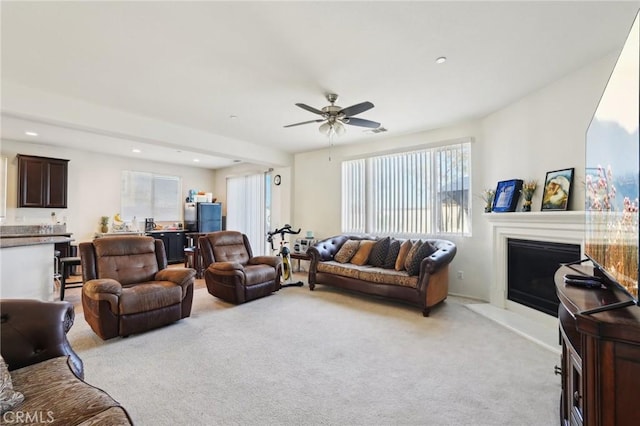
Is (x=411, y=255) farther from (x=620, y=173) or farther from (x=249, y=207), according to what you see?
(x=249, y=207)

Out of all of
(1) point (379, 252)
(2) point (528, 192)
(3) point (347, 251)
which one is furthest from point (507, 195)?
(3) point (347, 251)

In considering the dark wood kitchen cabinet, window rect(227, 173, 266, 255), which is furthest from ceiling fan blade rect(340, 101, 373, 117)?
the dark wood kitchen cabinet

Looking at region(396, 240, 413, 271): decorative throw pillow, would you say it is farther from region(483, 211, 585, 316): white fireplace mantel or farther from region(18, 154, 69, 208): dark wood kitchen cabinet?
region(18, 154, 69, 208): dark wood kitchen cabinet

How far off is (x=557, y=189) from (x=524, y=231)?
2.01 feet

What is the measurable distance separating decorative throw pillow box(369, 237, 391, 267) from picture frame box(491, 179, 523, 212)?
63.3 inches

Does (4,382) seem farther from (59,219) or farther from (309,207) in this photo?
(59,219)

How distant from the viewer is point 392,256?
4531mm

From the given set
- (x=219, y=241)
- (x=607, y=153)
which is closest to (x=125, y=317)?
(x=219, y=241)

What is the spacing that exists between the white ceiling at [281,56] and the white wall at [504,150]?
19cm

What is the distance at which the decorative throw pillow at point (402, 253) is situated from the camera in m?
4.26

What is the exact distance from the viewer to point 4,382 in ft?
3.94

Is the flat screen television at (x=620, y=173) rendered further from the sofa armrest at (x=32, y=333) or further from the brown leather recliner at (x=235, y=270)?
the brown leather recliner at (x=235, y=270)

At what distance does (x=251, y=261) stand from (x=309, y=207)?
2.17m

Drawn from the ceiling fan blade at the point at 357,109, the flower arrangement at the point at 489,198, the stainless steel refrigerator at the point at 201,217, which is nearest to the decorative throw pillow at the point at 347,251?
the flower arrangement at the point at 489,198
